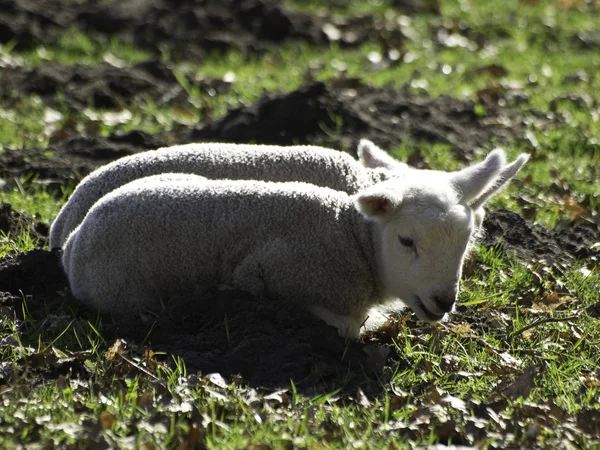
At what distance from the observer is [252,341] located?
17.7 ft

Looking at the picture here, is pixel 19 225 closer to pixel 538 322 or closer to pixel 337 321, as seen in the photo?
pixel 337 321

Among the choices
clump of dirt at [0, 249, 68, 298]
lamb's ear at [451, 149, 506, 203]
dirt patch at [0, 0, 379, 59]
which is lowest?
dirt patch at [0, 0, 379, 59]

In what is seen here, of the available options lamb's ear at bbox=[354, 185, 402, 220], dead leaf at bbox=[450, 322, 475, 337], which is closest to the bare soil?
dead leaf at bbox=[450, 322, 475, 337]

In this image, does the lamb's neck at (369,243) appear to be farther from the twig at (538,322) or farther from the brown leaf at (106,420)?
the brown leaf at (106,420)

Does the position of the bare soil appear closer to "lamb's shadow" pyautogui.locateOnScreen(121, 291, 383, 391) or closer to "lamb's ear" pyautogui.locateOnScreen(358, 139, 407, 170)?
"lamb's shadow" pyautogui.locateOnScreen(121, 291, 383, 391)

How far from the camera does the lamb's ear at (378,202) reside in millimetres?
5453

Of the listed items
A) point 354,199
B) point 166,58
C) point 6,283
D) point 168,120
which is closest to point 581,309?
point 354,199

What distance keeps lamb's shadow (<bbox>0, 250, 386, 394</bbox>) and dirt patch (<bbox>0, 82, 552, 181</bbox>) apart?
105 inches

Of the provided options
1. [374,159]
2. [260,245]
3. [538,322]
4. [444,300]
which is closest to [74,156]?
[374,159]

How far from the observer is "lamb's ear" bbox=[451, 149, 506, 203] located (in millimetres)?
5844

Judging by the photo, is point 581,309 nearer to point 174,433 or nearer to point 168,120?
point 174,433

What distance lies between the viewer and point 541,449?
14.8ft

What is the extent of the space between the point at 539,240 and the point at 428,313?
6.31 feet

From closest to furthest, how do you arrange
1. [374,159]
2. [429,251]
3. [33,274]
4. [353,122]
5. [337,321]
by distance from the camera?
[429,251] → [337,321] → [33,274] → [374,159] → [353,122]
